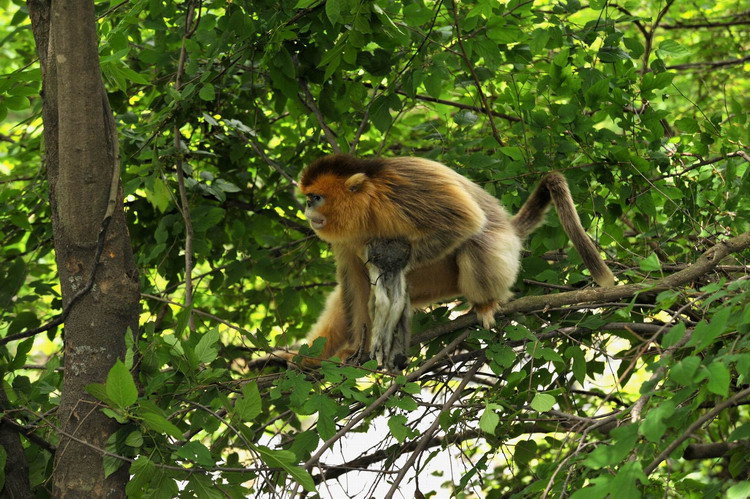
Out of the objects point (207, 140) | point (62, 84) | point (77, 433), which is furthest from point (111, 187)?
point (207, 140)

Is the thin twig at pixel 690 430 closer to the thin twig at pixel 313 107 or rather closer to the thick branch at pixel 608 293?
the thick branch at pixel 608 293

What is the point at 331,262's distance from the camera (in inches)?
210

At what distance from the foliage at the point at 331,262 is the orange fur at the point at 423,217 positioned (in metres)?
0.16

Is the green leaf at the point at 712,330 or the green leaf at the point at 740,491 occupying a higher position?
the green leaf at the point at 712,330

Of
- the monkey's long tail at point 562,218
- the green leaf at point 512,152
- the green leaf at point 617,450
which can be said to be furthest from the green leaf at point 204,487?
the green leaf at point 512,152

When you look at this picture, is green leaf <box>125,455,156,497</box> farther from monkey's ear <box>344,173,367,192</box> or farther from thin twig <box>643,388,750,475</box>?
monkey's ear <box>344,173,367,192</box>

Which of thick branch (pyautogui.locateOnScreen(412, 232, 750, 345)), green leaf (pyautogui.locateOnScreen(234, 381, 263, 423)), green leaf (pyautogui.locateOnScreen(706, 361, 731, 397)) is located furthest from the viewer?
thick branch (pyautogui.locateOnScreen(412, 232, 750, 345))

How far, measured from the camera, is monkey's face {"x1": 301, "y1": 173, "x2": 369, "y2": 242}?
14.0ft

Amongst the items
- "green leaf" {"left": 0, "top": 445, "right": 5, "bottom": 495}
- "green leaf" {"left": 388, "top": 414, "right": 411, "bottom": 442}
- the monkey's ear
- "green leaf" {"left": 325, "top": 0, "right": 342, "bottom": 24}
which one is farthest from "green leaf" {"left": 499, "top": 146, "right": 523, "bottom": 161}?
"green leaf" {"left": 0, "top": 445, "right": 5, "bottom": 495}

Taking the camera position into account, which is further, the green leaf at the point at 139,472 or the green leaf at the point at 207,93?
the green leaf at the point at 207,93

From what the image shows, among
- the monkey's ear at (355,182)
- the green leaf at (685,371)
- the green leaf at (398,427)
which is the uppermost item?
the monkey's ear at (355,182)

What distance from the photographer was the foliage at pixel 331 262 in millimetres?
2742

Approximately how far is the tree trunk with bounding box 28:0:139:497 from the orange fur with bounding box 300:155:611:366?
4.89 feet

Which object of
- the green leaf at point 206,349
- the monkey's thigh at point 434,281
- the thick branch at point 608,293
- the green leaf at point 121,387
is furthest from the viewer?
the monkey's thigh at point 434,281
